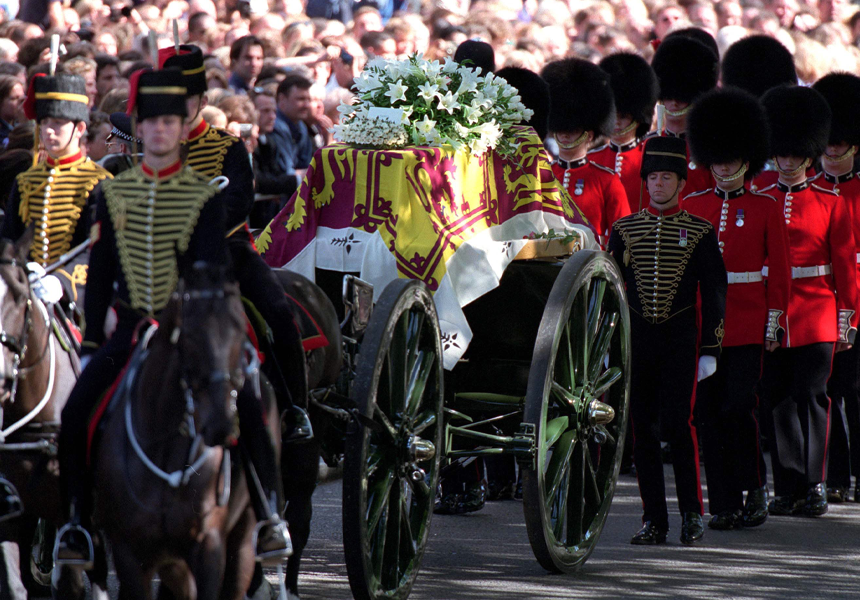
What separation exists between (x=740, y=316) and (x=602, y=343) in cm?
123

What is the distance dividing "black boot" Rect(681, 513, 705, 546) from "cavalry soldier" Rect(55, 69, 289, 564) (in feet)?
9.92

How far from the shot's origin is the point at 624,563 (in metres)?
6.57

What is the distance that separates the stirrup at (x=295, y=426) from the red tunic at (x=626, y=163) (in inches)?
175

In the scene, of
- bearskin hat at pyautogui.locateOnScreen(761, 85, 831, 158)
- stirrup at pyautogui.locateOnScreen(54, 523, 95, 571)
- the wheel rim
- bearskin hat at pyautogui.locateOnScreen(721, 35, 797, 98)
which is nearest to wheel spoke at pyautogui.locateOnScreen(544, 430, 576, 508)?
the wheel rim

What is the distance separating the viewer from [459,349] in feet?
19.8

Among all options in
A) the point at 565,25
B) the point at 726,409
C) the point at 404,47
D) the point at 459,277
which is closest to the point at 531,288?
the point at 459,277

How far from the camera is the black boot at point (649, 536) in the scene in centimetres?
693

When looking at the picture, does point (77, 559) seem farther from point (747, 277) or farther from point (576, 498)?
point (747, 277)

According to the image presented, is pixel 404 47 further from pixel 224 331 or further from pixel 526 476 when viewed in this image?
pixel 224 331

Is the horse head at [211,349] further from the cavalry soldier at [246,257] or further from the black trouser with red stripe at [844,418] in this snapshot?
the black trouser with red stripe at [844,418]

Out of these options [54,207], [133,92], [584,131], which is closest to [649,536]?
[584,131]

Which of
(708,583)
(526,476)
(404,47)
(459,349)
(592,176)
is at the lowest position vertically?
(708,583)

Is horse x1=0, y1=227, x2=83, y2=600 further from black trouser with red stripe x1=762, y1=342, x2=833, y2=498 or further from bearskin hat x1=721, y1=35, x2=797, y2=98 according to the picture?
bearskin hat x1=721, y1=35, x2=797, y2=98

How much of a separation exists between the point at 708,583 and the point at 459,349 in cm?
143
